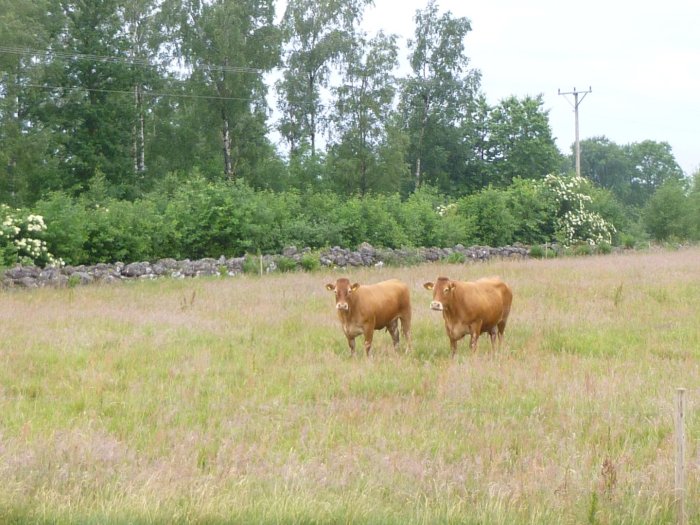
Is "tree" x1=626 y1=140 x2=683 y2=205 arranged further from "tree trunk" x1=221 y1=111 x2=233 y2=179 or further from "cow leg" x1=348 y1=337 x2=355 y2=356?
"cow leg" x1=348 y1=337 x2=355 y2=356

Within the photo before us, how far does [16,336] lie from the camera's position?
12.1m

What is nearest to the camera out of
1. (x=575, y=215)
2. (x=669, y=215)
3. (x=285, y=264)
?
(x=285, y=264)

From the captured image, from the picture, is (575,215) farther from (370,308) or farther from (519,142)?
(370,308)

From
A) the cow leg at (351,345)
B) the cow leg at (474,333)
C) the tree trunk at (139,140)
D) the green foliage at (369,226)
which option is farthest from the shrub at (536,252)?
the cow leg at (351,345)

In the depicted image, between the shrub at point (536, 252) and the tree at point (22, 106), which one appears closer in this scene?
the shrub at point (536, 252)

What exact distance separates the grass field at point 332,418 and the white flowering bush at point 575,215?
87.0ft

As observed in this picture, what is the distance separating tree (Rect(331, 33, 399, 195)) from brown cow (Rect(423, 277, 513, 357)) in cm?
3284

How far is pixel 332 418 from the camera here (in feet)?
25.3

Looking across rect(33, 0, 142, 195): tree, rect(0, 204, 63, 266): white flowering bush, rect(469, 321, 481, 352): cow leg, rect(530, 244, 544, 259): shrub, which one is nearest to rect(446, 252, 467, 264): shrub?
rect(530, 244, 544, 259): shrub

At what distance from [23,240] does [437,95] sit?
38.8 m

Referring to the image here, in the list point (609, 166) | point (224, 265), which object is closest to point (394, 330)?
point (224, 265)

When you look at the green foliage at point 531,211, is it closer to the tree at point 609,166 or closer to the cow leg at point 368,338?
the cow leg at point 368,338

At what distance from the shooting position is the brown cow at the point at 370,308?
1123cm

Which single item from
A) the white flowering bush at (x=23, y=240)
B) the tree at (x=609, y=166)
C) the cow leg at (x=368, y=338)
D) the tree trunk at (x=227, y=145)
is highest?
the tree at (x=609, y=166)
